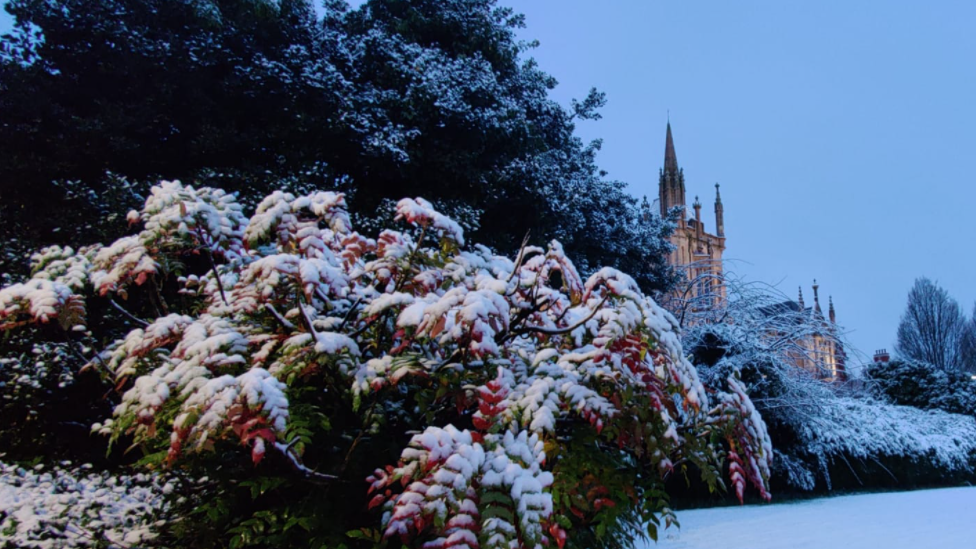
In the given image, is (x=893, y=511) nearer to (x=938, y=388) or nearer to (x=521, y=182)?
(x=521, y=182)

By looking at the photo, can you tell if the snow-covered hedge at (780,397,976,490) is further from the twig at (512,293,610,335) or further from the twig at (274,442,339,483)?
the twig at (274,442,339,483)

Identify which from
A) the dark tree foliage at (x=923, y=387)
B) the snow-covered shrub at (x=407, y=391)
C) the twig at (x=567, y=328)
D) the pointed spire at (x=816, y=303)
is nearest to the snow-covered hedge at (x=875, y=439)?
the dark tree foliage at (x=923, y=387)

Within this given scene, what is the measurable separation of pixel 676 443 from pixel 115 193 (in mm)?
5804

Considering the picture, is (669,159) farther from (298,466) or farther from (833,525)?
(298,466)

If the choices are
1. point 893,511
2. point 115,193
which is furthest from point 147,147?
point 893,511

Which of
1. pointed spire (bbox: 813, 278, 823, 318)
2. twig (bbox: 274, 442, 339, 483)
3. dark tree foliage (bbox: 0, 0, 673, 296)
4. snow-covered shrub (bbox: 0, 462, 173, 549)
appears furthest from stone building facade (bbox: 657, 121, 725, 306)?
twig (bbox: 274, 442, 339, 483)

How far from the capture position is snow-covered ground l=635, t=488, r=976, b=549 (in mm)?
4652

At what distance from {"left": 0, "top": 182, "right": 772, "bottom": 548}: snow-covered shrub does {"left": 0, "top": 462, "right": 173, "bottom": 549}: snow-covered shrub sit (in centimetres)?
78

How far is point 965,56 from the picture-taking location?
116 metres

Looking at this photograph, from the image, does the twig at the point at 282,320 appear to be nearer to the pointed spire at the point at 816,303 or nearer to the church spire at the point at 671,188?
the pointed spire at the point at 816,303

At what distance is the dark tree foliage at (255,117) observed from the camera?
670 centimetres

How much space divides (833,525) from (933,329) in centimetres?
2814

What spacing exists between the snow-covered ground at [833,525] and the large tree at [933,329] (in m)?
24.1

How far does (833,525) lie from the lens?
558 cm
